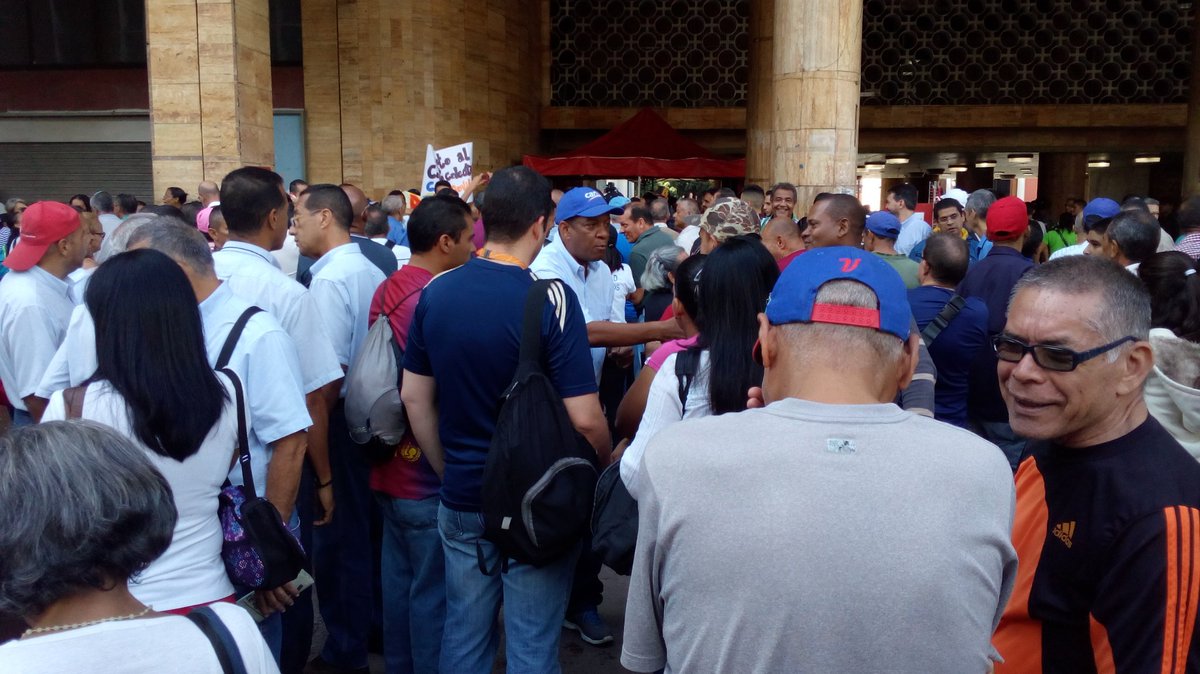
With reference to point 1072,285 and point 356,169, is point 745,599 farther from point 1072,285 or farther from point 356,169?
point 356,169

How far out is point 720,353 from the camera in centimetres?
262

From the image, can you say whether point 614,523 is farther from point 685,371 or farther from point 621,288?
point 621,288

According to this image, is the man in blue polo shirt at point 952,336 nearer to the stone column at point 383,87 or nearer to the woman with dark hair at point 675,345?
the woman with dark hair at point 675,345

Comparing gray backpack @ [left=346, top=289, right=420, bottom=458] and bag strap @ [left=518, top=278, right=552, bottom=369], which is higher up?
bag strap @ [left=518, top=278, right=552, bottom=369]

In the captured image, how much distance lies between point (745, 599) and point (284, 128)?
649 inches

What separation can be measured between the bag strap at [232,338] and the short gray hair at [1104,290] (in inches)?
80.8

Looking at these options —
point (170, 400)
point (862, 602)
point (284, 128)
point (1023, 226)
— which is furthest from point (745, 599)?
point (284, 128)

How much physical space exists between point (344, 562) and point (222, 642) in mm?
2877

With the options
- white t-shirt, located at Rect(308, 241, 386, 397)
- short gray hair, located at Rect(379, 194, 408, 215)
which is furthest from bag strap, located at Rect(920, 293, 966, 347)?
short gray hair, located at Rect(379, 194, 408, 215)

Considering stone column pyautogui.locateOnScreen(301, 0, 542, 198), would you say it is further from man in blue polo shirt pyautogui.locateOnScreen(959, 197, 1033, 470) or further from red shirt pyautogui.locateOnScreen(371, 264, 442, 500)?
red shirt pyautogui.locateOnScreen(371, 264, 442, 500)

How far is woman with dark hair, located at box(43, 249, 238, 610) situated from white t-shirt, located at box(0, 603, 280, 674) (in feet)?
2.98

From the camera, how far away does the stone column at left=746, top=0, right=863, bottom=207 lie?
11367 millimetres

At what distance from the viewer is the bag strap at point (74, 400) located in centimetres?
247

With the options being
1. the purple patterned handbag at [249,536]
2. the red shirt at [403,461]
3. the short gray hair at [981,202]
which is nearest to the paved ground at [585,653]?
the red shirt at [403,461]
